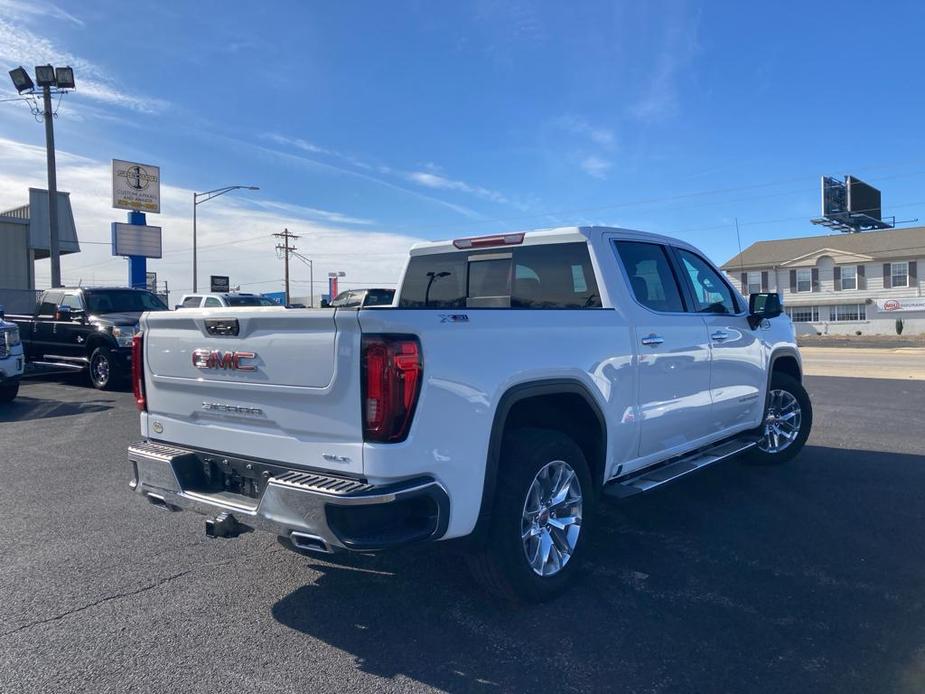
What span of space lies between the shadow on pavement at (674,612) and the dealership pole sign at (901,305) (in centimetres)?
4575

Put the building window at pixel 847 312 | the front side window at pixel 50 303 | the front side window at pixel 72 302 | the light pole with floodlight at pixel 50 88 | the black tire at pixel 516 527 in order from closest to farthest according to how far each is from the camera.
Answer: the black tire at pixel 516 527
the front side window at pixel 72 302
the front side window at pixel 50 303
the light pole with floodlight at pixel 50 88
the building window at pixel 847 312

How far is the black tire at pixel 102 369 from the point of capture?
510 inches

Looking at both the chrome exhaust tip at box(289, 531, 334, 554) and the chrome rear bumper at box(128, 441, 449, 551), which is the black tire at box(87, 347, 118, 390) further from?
the chrome exhaust tip at box(289, 531, 334, 554)

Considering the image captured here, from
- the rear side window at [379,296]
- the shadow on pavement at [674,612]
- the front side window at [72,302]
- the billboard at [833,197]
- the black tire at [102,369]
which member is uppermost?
the billboard at [833,197]

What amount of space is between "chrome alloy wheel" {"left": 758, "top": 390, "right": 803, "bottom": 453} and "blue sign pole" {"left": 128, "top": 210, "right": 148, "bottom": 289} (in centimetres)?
2731

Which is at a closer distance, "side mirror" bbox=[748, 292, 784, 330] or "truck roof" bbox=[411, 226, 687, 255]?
"truck roof" bbox=[411, 226, 687, 255]

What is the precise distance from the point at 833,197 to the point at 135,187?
177 ft

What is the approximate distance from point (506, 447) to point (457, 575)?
3.39 feet

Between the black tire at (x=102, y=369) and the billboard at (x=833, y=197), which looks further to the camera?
the billboard at (x=833, y=197)

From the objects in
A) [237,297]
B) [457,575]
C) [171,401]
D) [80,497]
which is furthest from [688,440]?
[237,297]

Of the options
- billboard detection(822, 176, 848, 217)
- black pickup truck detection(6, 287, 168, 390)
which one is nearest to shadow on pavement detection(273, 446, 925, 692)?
black pickup truck detection(6, 287, 168, 390)

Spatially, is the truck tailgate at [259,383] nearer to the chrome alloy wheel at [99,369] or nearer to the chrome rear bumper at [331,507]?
the chrome rear bumper at [331,507]

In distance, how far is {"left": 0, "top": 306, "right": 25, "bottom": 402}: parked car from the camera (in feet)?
36.2

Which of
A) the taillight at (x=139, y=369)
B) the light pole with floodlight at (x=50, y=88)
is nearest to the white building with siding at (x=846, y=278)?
the light pole with floodlight at (x=50, y=88)
